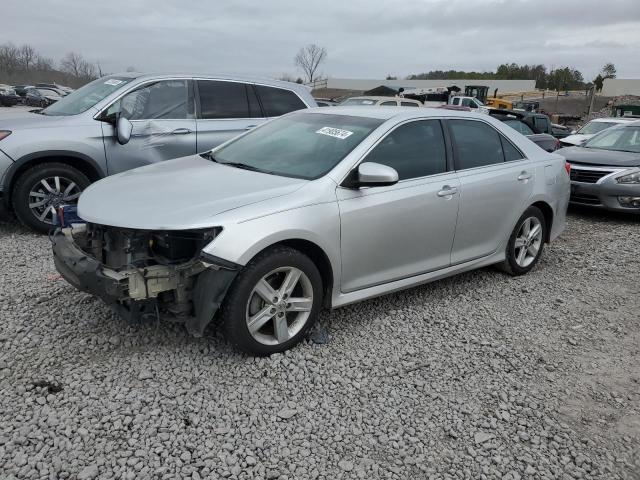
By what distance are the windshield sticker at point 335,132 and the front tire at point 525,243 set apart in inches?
80.5

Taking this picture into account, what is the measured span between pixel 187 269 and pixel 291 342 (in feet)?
2.88

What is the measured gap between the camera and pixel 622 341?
165 inches

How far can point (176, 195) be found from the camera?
3.50 m

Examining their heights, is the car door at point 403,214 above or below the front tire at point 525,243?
above

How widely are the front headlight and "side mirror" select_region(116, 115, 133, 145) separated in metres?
6.95

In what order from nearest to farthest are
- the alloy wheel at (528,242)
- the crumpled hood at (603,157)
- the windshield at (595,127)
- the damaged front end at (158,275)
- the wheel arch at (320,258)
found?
the damaged front end at (158,275), the wheel arch at (320,258), the alloy wheel at (528,242), the crumpled hood at (603,157), the windshield at (595,127)

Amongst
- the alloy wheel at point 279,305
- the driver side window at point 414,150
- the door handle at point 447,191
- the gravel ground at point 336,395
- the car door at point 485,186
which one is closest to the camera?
the gravel ground at point 336,395

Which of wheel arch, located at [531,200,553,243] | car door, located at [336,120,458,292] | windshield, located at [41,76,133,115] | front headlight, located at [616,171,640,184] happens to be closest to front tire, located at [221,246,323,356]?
car door, located at [336,120,458,292]

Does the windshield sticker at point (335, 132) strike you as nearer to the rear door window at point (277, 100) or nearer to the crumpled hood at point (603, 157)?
the rear door window at point (277, 100)

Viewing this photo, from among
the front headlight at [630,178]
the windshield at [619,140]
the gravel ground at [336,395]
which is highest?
the windshield at [619,140]

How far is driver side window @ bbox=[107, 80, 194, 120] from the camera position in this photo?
620cm

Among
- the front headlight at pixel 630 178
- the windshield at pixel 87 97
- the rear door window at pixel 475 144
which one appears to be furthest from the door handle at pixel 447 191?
the front headlight at pixel 630 178

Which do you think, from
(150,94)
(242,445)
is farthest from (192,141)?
(242,445)

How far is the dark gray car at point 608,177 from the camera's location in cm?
812
